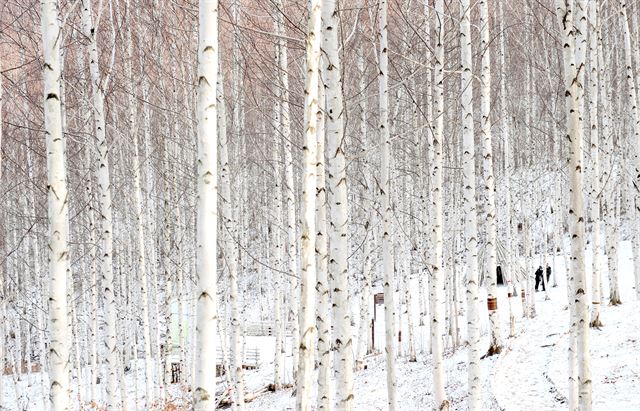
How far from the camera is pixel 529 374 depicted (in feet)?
34.0

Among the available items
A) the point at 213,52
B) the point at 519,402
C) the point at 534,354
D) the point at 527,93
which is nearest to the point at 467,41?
the point at 213,52

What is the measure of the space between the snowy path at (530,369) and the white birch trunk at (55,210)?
6.36 m

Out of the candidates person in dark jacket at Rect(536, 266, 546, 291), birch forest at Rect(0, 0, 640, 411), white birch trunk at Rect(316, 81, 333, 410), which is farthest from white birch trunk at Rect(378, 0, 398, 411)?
person in dark jacket at Rect(536, 266, 546, 291)

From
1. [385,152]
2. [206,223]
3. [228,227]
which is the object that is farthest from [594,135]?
→ [206,223]

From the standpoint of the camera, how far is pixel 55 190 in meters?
4.23

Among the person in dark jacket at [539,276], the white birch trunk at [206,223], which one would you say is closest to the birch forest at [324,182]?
the white birch trunk at [206,223]

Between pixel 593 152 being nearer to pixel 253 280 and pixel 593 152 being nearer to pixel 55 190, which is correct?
pixel 55 190

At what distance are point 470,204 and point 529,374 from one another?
480 cm

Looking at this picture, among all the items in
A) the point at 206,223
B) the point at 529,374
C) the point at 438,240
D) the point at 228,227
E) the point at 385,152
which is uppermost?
the point at 385,152

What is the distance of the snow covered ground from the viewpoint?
28.7 ft

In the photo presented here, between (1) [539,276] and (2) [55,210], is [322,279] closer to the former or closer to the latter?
(2) [55,210]

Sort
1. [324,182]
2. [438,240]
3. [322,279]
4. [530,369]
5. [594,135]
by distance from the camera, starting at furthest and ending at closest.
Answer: [530,369] < [594,135] < [438,240] < [322,279] < [324,182]

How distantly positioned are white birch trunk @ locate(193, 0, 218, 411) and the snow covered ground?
6537mm

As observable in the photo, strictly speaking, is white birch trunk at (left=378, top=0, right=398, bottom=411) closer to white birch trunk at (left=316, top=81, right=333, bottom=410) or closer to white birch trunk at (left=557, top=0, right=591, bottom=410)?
white birch trunk at (left=316, top=81, right=333, bottom=410)
